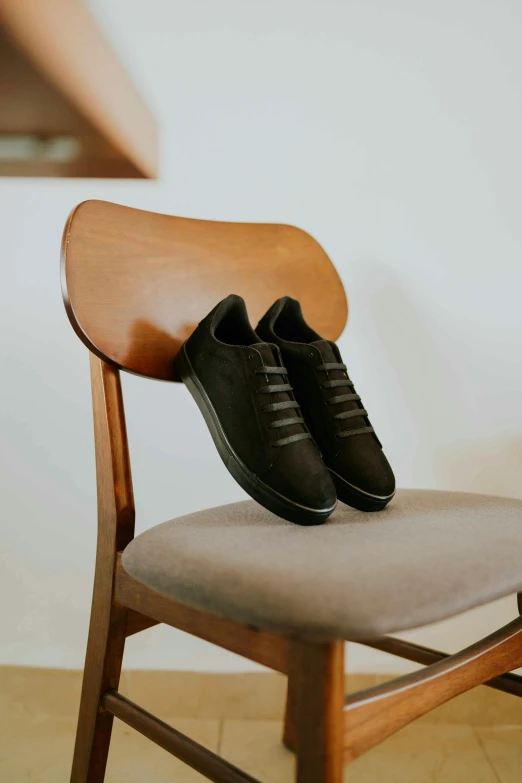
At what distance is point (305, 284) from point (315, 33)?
427 millimetres

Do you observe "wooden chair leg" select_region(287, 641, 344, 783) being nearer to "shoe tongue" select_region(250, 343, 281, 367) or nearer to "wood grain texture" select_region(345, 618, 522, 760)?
"wood grain texture" select_region(345, 618, 522, 760)

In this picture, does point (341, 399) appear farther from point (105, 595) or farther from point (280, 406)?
point (105, 595)

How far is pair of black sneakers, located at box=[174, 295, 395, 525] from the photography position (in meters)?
0.50

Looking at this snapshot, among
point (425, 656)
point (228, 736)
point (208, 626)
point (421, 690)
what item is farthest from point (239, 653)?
point (228, 736)

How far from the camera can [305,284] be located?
0.79 metres

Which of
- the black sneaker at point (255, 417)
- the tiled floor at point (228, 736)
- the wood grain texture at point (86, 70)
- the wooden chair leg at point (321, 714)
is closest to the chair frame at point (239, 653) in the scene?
the wooden chair leg at point (321, 714)

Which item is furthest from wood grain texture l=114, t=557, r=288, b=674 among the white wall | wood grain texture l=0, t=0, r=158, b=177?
wood grain texture l=0, t=0, r=158, b=177

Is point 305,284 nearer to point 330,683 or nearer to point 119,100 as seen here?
point 119,100

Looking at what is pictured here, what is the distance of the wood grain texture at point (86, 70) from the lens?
2.85 ft

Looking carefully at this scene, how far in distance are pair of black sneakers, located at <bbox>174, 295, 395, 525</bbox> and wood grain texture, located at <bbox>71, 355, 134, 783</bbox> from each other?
94 millimetres

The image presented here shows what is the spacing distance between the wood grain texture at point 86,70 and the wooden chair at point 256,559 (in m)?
0.27

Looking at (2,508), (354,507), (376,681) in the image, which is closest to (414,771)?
(376,681)

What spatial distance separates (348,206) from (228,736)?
0.85 m

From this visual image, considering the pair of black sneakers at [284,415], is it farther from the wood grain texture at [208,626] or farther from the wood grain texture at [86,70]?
the wood grain texture at [86,70]
